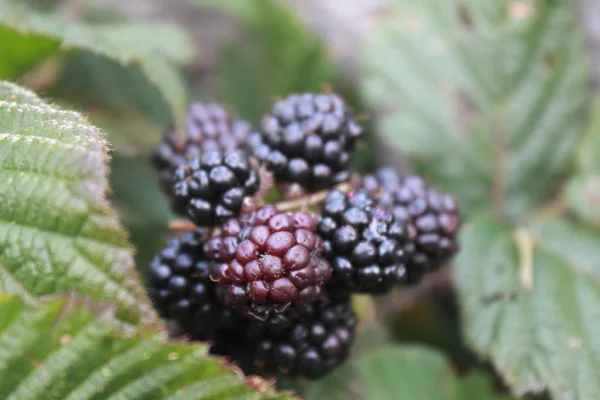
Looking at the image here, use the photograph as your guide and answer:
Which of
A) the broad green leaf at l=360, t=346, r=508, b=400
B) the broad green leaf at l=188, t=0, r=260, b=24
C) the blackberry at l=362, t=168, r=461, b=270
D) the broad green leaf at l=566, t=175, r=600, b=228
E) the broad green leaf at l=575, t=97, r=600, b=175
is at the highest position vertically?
the broad green leaf at l=188, t=0, r=260, b=24

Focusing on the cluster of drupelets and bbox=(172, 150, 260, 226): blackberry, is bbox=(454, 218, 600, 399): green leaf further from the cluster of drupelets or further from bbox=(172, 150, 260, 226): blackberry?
bbox=(172, 150, 260, 226): blackberry

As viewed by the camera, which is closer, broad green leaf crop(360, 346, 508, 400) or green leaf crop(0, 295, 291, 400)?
green leaf crop(0, 295, 291, 400)

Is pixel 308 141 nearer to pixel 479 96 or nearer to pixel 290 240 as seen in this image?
pixel 290 240

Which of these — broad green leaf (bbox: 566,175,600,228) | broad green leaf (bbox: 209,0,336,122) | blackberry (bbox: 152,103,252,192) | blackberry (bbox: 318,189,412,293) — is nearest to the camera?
blackberry (bbox: 318,189,412,293)

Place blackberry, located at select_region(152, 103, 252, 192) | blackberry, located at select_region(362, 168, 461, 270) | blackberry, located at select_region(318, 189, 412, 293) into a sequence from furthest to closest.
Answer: blackberry, located at select_region(152, 103, 252, 192), blackberry, located at select_region(362, 168, 461, 270), blackberry, located at select_region(318, 189, 412, 293)

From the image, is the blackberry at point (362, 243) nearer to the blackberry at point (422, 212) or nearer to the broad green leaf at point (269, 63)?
the blackberry at point (422, 212)

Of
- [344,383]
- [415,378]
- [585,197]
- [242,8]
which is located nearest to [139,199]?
[242,8]

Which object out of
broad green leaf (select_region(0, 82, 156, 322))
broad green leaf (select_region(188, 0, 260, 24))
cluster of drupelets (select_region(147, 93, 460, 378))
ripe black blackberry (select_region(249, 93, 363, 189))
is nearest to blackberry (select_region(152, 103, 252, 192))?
cluster of drupelets (select_region(147, 93, 460, 378))

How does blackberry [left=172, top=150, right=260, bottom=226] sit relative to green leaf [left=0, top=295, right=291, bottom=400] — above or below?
above

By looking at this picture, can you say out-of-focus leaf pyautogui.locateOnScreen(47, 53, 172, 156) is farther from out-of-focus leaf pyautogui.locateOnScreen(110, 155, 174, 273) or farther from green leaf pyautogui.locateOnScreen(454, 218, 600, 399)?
green leaf pyautogui.locateOnScreen(454, 218, 600, 399)
